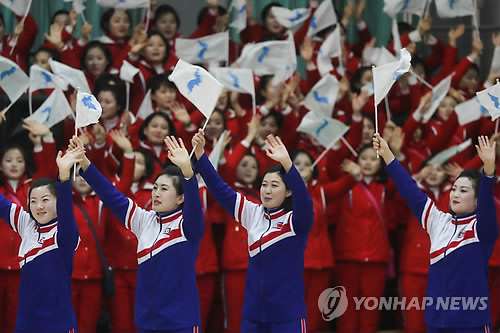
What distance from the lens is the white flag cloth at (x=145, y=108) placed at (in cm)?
800

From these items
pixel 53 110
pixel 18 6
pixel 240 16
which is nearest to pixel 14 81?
pixel 53 110

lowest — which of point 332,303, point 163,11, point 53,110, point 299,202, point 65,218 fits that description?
point 332,303

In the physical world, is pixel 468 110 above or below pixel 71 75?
below

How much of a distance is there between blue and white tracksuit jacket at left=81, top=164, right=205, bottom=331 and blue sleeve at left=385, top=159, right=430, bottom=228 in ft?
4.28

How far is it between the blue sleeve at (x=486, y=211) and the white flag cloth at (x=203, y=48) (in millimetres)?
3271

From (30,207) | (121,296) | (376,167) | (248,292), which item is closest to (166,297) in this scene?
(248,292)

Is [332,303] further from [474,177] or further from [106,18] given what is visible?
[106,18]

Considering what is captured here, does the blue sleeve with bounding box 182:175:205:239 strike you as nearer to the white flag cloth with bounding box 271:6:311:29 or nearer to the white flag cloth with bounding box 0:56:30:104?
the white flag cloth with bounding box 0:56:30:104

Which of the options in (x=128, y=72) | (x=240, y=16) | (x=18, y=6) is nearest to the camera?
(x=128, y=72)

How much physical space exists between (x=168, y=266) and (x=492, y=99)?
7.96 feet

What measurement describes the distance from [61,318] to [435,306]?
95.2 inches

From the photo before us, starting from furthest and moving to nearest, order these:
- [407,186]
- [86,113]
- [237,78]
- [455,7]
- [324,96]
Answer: [455,7], [324,96], [237,78], [407,186], [86,113]

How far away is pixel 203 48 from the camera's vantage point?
8523mm

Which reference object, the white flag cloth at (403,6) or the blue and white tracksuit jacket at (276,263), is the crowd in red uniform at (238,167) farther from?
the blue and white tracksuit jacket at (276,263)
